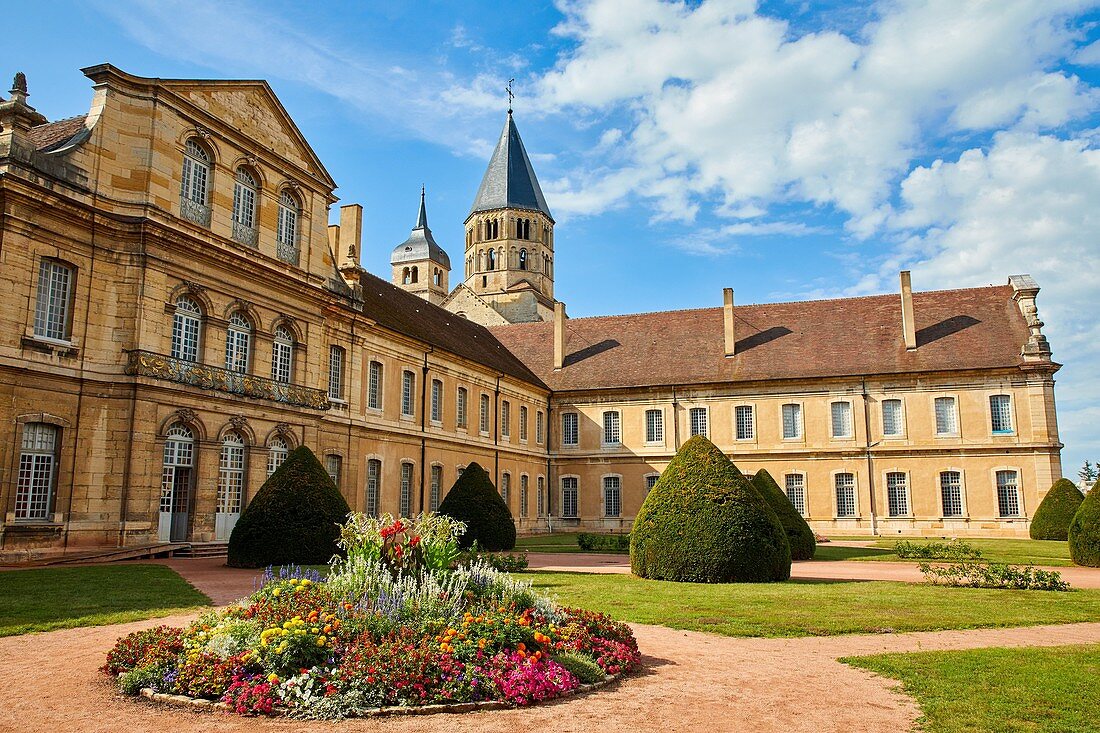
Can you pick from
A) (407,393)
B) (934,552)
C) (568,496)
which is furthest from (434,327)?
(934,552)

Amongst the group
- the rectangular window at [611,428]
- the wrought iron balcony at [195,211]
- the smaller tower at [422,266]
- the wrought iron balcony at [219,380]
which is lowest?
the wrought iron balcony at [219,380]

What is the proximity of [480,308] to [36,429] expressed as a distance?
124 ft

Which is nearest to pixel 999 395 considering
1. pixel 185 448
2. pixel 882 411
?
pixel 882 411

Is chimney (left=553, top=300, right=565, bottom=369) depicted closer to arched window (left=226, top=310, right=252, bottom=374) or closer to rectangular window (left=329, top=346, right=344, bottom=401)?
rectangular window (left=329, top=346, right=344, bottom=401)

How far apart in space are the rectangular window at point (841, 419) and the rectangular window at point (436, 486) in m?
16.0

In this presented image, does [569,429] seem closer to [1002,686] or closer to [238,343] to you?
[238,343]

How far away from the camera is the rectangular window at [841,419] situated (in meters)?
33.2

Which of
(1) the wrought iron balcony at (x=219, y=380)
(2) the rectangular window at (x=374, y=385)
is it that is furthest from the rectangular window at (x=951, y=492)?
(1) the wrought iron balcony at (x=219, y=380)

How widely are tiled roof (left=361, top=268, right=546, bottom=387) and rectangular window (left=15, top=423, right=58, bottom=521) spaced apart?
1049cm

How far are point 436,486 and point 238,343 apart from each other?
33.6ft

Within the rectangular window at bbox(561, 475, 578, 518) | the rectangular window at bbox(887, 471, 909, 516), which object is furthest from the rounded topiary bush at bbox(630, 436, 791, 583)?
the rectangular window at bbox(561, 475, 578, 518)

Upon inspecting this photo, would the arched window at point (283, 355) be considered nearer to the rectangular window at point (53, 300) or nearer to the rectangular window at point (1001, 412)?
the rectangular window at point (53, 300)

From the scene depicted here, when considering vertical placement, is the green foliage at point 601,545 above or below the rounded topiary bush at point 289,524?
below

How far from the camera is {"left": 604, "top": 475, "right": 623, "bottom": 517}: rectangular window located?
3575cm
